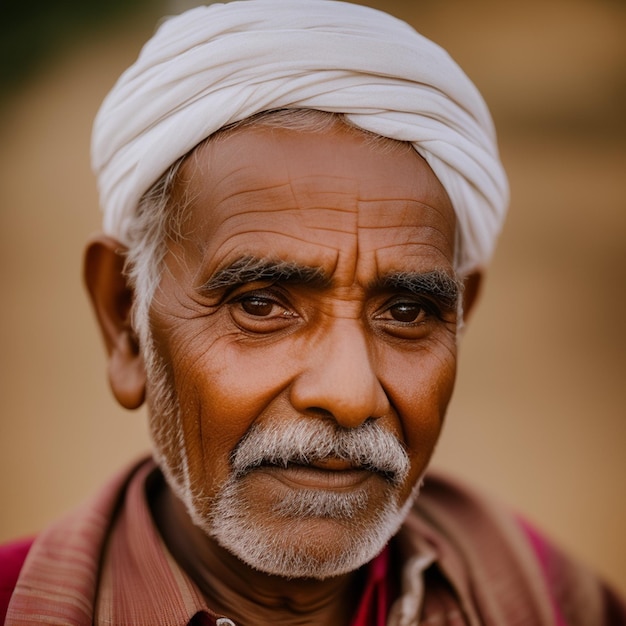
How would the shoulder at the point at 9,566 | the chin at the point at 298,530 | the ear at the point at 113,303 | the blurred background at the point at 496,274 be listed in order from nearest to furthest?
the chin at the point at 298,530 < the shoulder at the point at 9,566 < the ear at the point at 113,303 < the blurred background at the point at 496,274

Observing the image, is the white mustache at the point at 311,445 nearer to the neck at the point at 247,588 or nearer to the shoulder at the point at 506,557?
the neck at the point at 247,588

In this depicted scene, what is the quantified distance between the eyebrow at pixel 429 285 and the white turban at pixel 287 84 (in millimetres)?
242

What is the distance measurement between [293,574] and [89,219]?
371cm

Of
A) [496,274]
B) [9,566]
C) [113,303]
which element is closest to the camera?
[9,566]

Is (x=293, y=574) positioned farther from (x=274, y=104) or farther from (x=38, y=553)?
(x=274, y=104)

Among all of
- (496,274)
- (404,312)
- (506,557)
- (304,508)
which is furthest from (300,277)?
(496,274)

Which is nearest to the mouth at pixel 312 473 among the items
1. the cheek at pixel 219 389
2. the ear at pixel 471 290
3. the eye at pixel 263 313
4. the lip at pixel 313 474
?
the lip at pixel 313 474

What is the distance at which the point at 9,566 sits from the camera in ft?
6.77

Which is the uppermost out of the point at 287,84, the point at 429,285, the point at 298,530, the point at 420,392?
the point at 287,84

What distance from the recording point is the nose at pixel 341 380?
5.61 feet

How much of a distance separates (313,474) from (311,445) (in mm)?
95

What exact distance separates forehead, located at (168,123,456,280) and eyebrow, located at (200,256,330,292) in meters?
0.02

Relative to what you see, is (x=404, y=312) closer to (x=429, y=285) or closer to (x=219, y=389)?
(x=429, y=285)

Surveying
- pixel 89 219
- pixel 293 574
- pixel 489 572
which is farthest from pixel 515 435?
pixel 293 574
